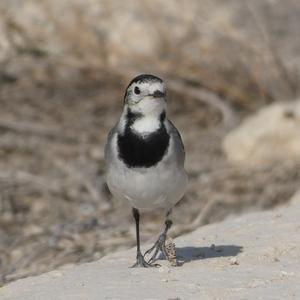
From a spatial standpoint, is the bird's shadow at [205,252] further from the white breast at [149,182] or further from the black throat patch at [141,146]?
the black throat patch at [141,146]

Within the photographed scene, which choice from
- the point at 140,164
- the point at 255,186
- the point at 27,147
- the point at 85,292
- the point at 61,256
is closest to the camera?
the point at 85,292

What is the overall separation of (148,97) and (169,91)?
211 inches

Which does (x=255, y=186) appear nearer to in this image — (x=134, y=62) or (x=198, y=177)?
(x=198, y=177)

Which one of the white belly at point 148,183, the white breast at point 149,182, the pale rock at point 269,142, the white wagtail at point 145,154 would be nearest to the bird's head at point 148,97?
the white wagtail at point 145,154

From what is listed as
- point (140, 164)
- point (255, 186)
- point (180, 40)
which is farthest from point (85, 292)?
point (180, 40)

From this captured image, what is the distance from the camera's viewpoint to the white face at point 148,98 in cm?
595

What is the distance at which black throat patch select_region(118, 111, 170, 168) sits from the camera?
5887 millimetres

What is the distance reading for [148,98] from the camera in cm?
597

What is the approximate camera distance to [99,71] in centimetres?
1144

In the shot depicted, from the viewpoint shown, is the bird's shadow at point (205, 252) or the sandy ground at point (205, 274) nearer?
the sandy ground at point (205, 274)

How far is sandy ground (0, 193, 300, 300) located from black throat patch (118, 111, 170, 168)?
57cm

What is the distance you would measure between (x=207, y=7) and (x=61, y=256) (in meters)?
4.26

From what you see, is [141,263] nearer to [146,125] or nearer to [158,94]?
[146,125]

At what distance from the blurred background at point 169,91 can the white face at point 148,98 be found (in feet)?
10.2
